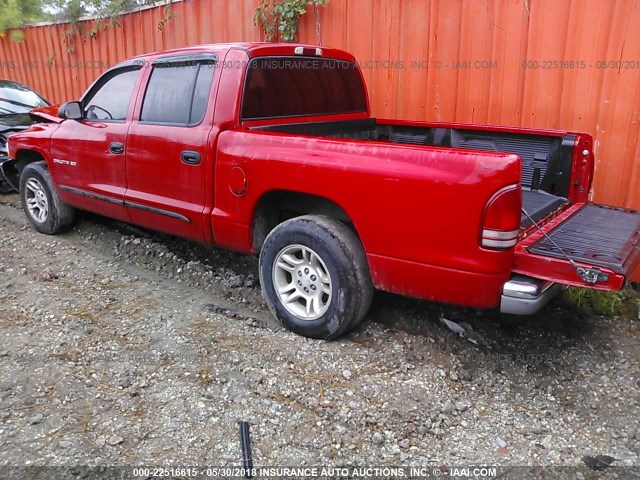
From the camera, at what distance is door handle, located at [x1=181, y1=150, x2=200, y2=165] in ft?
13.2

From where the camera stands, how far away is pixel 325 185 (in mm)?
3393

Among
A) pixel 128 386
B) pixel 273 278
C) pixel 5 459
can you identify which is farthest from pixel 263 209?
pixel 5 459

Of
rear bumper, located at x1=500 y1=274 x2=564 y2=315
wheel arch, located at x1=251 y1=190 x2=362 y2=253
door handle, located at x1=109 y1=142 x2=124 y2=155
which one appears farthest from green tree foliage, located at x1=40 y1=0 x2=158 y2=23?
rear bumper, located at x1=500 y1=274 x2=564 y2=315

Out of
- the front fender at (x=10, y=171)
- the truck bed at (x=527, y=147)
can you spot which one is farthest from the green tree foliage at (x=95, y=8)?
the truck bed at (x=527, y=147)

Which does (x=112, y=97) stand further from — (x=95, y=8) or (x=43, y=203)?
(x=95, y=8)

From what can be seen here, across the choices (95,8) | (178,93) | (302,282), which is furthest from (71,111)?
(95,8)

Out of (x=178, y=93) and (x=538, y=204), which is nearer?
(x=538, y=204)

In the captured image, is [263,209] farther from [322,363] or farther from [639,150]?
[639,150]

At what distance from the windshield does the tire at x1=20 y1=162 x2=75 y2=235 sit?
2.59 m

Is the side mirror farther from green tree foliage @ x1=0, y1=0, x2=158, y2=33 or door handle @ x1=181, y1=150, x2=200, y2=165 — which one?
green tree foliage @ x1=0, y1=0, x2=158, y2=33

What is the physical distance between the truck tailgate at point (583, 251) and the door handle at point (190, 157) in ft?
7.45

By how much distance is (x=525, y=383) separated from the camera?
10.8 ft

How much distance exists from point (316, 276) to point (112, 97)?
8.82 feet

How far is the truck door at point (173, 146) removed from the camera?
4059mm
